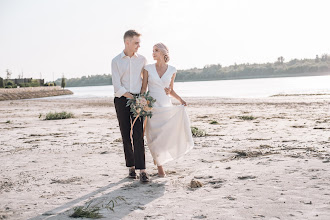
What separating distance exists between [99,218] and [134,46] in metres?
2.33

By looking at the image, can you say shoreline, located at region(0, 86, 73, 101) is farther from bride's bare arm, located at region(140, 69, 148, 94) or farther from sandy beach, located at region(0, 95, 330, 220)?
bride's bare arm, located at region(140, 69, 148, 94)

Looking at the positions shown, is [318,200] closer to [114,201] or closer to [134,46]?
[114,201]

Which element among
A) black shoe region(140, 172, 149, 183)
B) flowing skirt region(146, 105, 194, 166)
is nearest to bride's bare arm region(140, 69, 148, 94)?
flowing skirt region(146, 105, 194, 166)

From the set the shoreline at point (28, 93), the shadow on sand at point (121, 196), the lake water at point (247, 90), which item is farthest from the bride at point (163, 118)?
the shoreline at point (28, 93)

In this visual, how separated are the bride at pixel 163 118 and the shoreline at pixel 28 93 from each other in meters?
39.4

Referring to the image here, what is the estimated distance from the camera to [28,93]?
156 ft

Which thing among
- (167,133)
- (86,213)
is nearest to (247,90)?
(167,133)

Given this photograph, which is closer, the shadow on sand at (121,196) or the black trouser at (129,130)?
the shadow on sand at (121,196)

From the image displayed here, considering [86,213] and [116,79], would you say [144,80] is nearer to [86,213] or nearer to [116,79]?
[116,79]

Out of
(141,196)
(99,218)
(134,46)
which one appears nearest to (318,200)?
(141,196)

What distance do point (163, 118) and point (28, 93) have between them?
4556cm

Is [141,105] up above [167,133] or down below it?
above

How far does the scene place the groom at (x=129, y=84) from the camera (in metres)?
5.01

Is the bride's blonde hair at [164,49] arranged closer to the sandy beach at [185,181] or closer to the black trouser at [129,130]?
the black trouser at [129,130]
